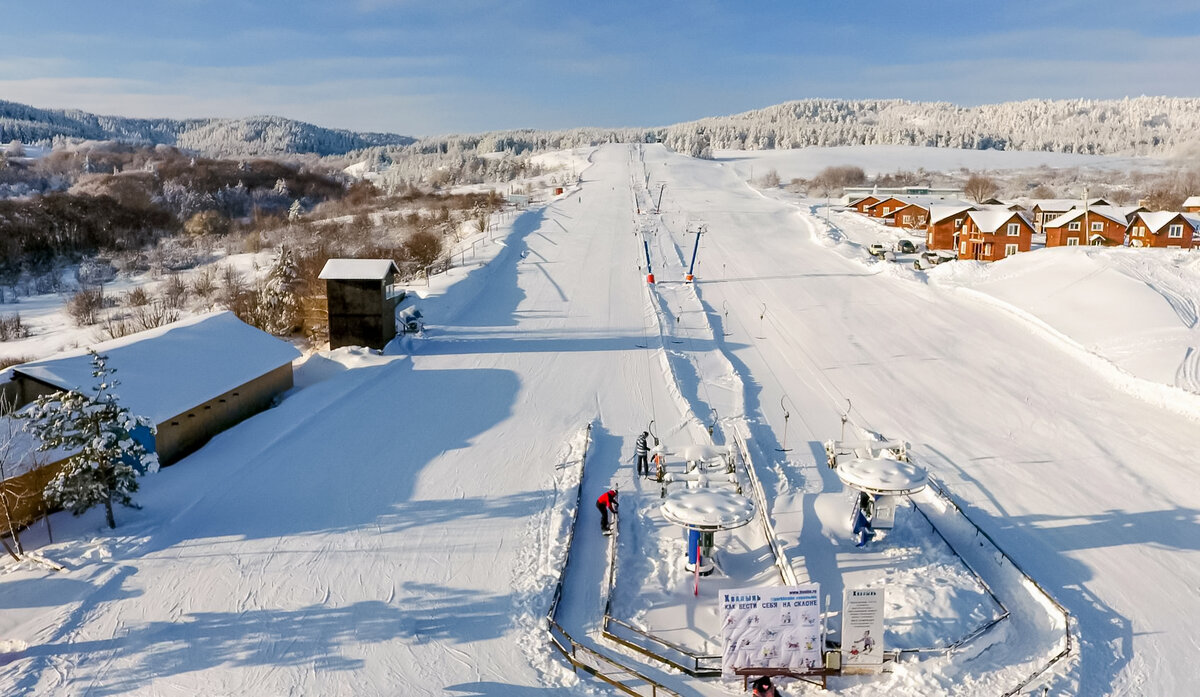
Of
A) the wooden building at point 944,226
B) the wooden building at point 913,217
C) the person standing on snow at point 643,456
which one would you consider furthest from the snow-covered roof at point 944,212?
the person standing on snow at point 643,456

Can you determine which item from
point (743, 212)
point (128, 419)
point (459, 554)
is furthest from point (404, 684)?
point (743, 212)

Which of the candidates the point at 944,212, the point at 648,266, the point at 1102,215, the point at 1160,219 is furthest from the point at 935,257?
the point at 648,266

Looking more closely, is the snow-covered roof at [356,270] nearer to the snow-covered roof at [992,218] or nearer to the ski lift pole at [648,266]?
the ski lift pole at [648,266]

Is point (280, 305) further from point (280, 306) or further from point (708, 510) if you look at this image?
point (708, 510)

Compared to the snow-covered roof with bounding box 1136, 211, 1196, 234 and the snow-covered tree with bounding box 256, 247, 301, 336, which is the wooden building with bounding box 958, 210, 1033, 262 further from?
the snow-covered tree with bounding box 256, 247, 301, 336

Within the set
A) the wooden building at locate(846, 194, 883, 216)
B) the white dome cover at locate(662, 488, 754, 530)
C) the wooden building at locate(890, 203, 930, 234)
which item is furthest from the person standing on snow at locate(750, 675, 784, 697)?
the wooden building at locate(846, 194, 883, 216)

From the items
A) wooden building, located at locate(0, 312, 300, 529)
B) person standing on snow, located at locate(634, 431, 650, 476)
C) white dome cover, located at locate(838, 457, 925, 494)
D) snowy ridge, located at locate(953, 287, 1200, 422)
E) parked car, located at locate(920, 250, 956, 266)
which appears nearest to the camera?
white dome cover, located at locate(838, 457, 925, 494)

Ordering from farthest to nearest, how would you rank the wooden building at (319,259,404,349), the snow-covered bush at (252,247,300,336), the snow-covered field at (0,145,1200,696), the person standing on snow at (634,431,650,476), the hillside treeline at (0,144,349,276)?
the hillside treeline at (0,144,349,276)
the snow-covered bush at (252,247,300,336)
the wooden building at (319,259,404,349)
the person standing on snow at (634,431,650,476)
the snow-covered field at (0,145,1200,696)

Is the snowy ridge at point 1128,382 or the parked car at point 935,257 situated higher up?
the parked car at point 935,257
